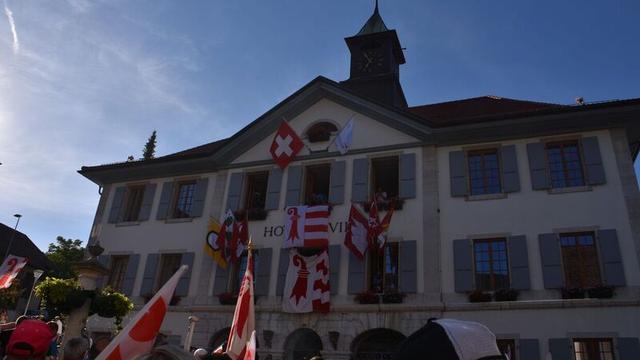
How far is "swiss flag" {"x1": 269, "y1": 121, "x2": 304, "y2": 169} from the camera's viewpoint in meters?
20.2

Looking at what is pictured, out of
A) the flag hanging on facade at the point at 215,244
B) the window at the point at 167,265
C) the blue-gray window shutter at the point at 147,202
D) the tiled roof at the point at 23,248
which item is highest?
the tiled roof at the point at 23,248

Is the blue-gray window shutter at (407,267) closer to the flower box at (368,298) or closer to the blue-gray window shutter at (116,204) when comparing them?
the flower box at (368,298)

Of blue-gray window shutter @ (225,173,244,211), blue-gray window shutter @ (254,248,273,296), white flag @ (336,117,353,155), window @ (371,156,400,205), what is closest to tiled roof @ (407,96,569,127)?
window @ (371,156,400,205)

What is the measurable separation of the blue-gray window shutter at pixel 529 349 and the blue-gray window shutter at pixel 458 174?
490 centimetres

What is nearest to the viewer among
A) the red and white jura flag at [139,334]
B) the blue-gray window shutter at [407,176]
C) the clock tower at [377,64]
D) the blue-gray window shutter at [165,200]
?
the red and white jura flag at [139,334]

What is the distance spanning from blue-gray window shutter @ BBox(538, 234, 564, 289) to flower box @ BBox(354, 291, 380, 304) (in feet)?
16.4

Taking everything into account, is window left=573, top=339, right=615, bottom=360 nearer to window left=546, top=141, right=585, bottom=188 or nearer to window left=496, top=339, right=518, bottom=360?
window left=496, top=339, right=518, bottom=360

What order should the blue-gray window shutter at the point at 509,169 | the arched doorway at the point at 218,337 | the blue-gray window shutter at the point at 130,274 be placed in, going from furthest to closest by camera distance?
the blue-gray window shutter at the point at 130,274, the arched doorway at the point at 218,337, the blue-gray window shutter at the point at 509,169

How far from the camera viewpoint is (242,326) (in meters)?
7.48

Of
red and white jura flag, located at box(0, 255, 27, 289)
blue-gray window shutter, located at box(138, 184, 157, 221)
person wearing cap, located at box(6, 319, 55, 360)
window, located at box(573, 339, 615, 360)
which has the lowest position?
person wearing cap, located at box(6, 319, 55, 360)

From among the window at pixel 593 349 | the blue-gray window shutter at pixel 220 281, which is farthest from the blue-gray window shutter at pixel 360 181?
the window at pixel 593 349

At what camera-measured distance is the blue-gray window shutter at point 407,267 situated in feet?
53.3

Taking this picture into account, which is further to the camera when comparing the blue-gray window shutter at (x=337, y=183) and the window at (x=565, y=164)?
the blue-gray window shutter at (x=337, y=183)

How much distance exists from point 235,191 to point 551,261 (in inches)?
463
